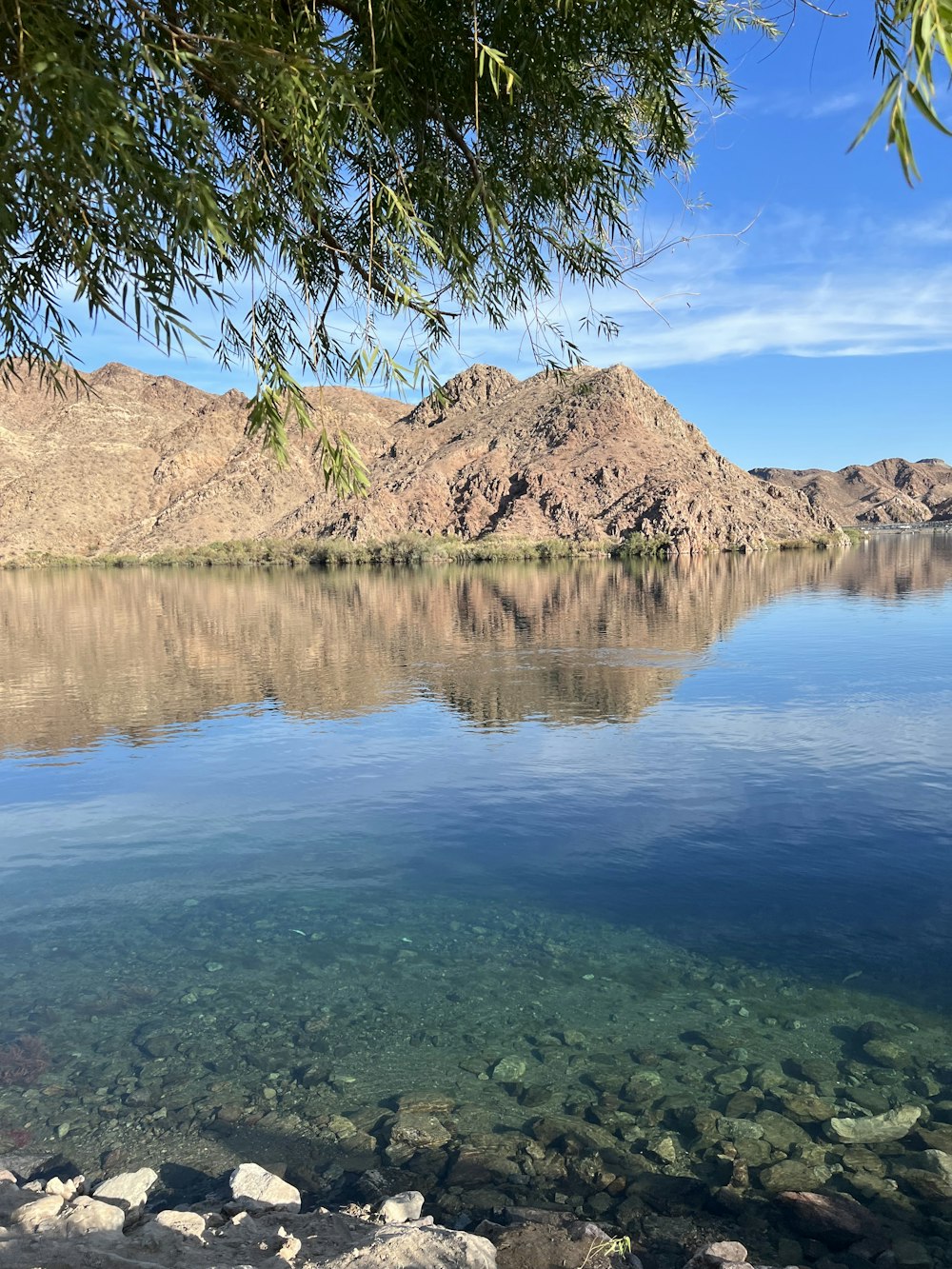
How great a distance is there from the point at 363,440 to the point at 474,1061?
169m

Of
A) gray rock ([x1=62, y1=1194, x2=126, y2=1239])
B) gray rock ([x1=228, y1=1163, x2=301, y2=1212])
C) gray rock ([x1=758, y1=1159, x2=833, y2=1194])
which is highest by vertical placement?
gray rock ([x1=62, y1=1194, x2=126, y2=1239])

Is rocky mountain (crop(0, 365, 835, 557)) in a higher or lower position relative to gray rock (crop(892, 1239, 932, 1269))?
higher

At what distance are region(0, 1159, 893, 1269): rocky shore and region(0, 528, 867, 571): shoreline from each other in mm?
99742

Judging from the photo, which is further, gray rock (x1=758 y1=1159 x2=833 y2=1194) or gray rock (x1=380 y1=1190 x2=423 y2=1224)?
gray rock (x1=758 y1=1159 x2=833 y2=1194)

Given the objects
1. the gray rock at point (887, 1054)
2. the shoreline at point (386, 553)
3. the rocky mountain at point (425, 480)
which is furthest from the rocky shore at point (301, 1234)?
the rocky mountain at point (425, 480)

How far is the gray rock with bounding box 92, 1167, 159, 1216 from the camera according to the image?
5.12 meters

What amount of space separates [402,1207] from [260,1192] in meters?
0.77

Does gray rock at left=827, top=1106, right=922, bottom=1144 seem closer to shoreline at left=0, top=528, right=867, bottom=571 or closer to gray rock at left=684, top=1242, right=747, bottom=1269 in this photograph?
gray rock at left=684, top=1242, right=747, bottom=1269

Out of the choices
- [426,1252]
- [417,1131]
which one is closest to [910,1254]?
[426,1252]

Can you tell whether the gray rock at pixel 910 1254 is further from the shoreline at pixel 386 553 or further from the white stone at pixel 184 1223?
the shoreline at pixel 386 553

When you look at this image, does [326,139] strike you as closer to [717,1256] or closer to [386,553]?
[717,1256]

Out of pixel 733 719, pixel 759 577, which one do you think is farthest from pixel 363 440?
pixel 733 719

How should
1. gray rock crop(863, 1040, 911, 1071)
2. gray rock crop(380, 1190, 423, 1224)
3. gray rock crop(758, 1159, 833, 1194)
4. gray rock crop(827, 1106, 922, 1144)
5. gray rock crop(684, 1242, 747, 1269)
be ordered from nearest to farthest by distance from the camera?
1. gray rock crop(684, 1242, 747, 1269)
2. gray rock crop(380, 1190, 423, 1224)
3. gray rock crop(758, 1159, 833, 1194)
4. gray rock crop(827, 1106, 922, 1144)
5. gray rock crop(863, 1040, 911, 1071)

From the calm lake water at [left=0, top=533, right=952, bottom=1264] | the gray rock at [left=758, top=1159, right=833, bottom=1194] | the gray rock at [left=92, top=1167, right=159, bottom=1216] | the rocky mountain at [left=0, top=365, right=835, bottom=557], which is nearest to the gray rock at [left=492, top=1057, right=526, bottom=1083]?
the calm lake water at [left=0, top=533, right=952, bottom=1264]
